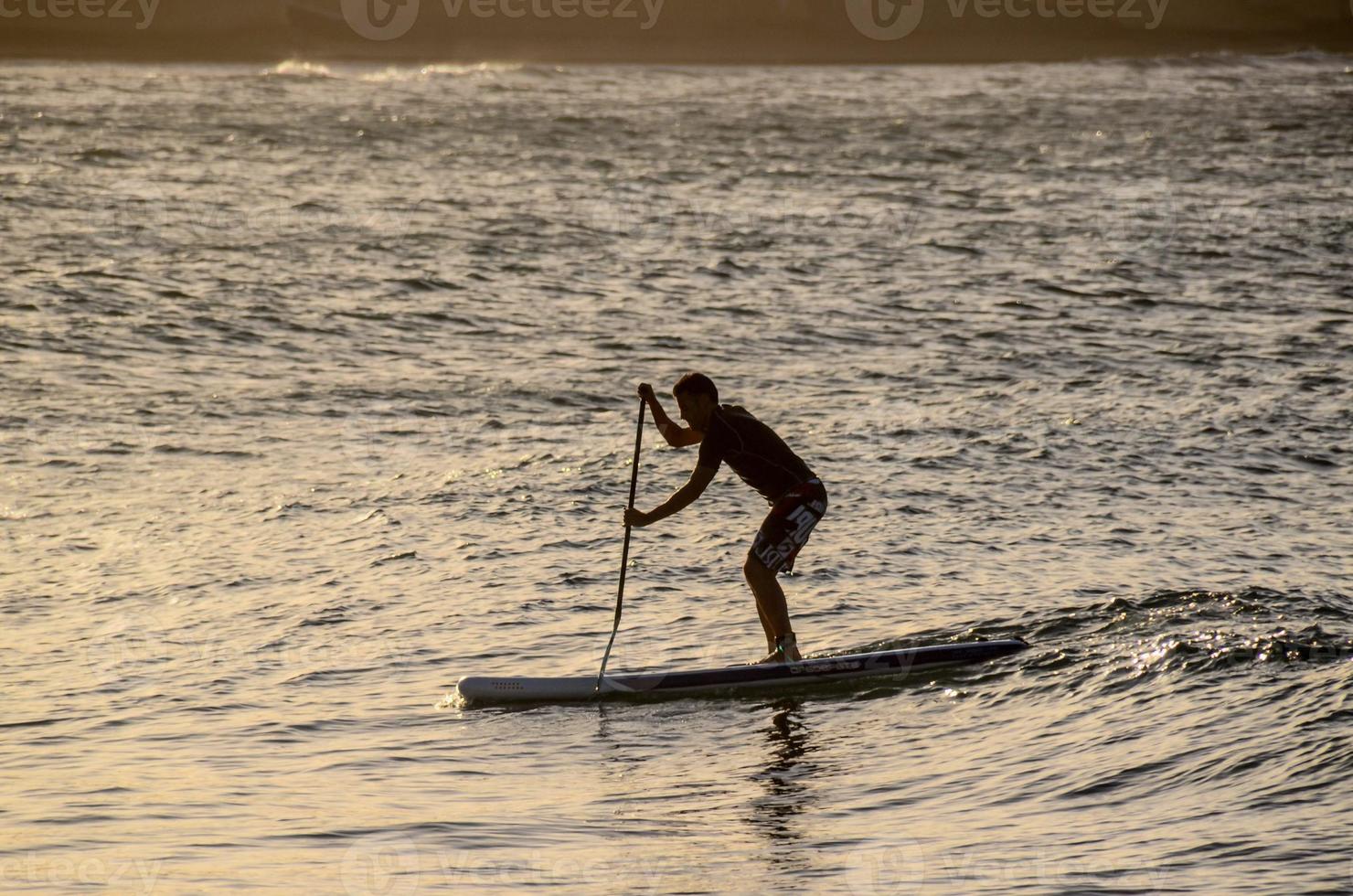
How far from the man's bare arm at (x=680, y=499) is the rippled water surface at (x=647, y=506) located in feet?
3.94

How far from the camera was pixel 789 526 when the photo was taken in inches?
452

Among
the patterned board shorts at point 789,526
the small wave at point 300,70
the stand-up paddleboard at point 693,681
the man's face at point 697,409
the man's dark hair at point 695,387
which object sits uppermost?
the small wave at point 300,70

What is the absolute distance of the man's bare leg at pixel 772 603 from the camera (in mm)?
11500

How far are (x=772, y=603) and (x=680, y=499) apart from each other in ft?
3.09

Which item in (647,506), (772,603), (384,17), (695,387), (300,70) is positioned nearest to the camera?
(695,387)

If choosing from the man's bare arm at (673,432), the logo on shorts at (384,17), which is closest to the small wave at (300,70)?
the logo on shorts at (384,17)

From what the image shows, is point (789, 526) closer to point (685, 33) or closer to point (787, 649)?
point (787, 649)

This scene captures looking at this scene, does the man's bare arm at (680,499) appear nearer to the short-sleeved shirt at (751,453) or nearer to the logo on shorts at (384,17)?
the short-sleeved shirt at (751,453)

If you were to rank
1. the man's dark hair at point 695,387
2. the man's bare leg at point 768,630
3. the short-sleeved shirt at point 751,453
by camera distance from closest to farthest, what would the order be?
the man's dark hair at point 695,387 < the short-sleeved shirt at point 751,453 < the man's bare leg at point 768,630

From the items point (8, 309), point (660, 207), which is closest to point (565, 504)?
point (8, 309)

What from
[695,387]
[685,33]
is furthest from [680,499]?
[685,33]

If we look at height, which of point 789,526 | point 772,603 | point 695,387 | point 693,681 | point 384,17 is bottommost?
point 693,681

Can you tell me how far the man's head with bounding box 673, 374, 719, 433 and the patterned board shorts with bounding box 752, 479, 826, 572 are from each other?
77 centimetres

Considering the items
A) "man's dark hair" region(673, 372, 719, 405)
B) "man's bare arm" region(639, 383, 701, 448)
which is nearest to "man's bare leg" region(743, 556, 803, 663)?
"man's bare arm" region(639, 383, 701, 448)
